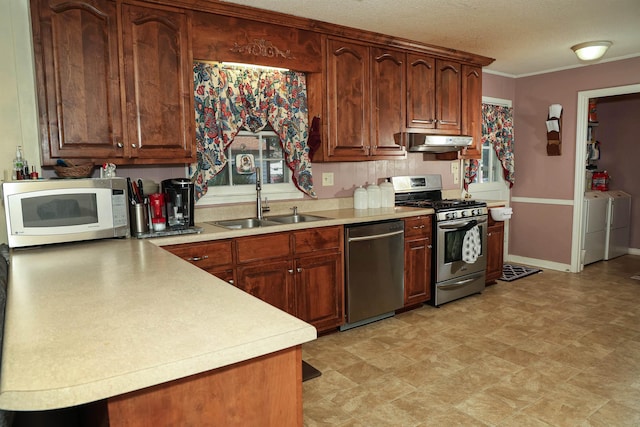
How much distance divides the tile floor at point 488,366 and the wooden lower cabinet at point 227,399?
1279 mm

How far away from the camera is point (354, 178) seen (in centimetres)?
427

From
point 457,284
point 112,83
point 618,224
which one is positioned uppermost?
point 112,83

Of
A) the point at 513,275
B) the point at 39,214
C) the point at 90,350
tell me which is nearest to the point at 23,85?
the point at 39,214

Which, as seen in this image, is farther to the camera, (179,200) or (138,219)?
(179,200)

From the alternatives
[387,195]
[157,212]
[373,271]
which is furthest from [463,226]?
[157,212]

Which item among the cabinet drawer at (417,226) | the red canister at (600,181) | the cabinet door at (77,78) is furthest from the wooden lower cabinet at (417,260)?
the red canister at (600,181)

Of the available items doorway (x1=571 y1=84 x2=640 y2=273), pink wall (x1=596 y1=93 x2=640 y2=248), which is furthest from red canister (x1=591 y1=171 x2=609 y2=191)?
doorway (x1=571 y1=84 x2=640 y2=273)

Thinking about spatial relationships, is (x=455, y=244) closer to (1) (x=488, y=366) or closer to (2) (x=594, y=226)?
(1) (x=488, y=366)

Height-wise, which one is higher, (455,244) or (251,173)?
(251,173)

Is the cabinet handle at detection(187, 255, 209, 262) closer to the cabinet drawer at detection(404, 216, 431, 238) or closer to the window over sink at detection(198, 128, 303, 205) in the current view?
the window over sink at detection(198, 128, 303, 205)

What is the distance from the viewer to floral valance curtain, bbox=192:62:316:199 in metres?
3.25

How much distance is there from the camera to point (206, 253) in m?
2.84

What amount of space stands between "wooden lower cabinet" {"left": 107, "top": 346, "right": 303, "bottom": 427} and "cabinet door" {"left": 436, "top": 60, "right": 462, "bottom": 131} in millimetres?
3748

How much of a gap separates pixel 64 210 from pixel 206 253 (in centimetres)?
84
